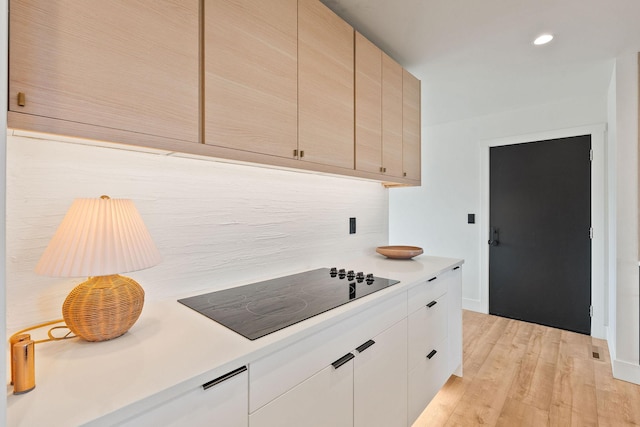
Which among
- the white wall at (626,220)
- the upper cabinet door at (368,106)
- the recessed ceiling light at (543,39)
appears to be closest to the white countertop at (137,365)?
the upper cabinet door at (368,106)

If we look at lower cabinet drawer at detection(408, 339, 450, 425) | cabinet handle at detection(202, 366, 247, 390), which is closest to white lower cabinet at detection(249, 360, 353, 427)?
cabinet handle at detection(202, 366, 247, 390)

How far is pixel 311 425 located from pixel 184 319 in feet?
1.78

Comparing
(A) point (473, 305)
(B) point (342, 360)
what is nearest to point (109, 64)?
(B) point (342, 360)

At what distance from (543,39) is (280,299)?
227 centimetres

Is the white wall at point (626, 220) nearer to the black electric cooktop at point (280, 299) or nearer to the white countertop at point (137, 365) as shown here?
the black electric cooktop at point (280, 299)

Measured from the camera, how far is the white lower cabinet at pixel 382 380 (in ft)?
3.98

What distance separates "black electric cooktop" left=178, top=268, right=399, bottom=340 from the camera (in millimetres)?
987

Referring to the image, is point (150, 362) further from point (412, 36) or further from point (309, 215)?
point (412, 36)

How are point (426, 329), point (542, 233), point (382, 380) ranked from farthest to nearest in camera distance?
1. point (542, 233)
2. point (426, 329)
3. point (382, 380)

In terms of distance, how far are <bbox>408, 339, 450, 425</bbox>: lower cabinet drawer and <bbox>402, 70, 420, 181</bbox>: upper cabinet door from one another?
1.19 meters

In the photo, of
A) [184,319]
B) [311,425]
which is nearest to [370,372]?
[311,425]

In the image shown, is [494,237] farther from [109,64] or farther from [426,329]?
[109,64]

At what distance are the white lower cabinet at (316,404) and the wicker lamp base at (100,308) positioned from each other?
45cm

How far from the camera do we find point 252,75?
120cm
